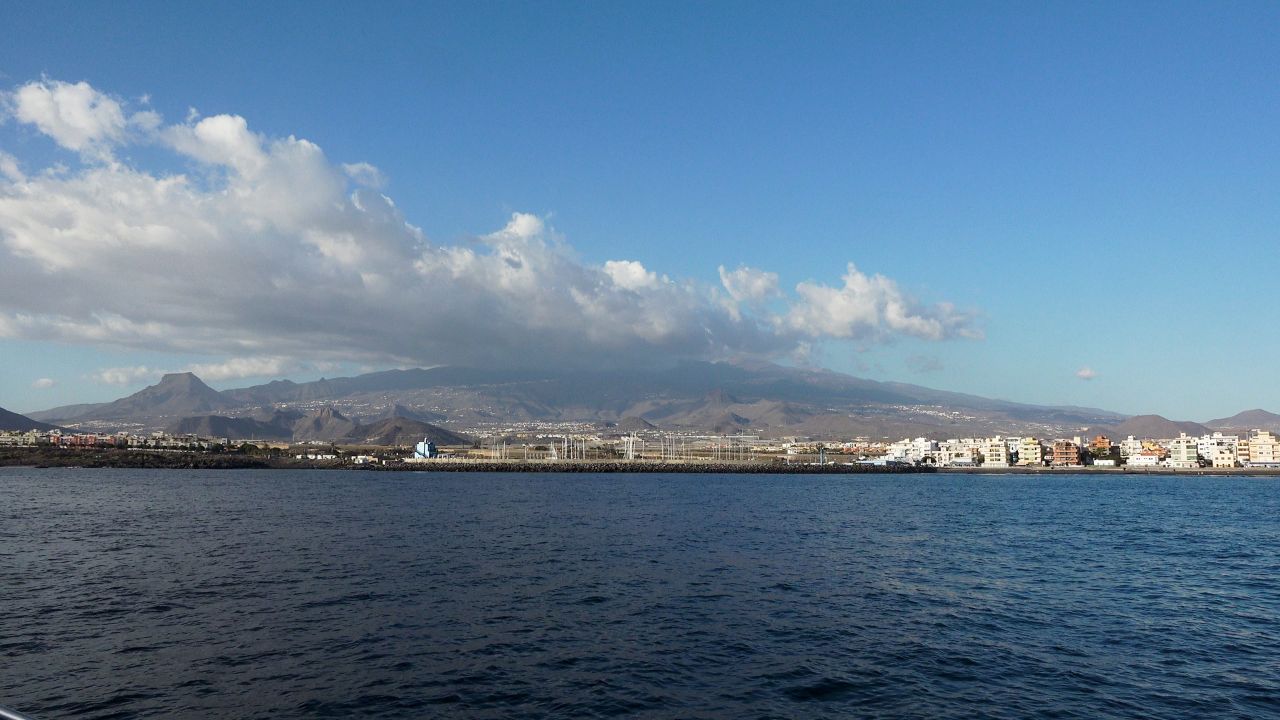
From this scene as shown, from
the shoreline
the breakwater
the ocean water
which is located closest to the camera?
the ocean water

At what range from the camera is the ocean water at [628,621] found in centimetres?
1819

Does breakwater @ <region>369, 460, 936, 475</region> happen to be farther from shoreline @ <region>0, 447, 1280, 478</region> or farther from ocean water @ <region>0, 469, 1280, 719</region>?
ocean water @ <region>0, 469, 1280, 719</region>

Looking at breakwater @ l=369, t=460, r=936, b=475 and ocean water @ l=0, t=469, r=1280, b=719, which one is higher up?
ocean water @ l=0, t=469, r=1280, b=719

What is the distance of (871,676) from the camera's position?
786 inches

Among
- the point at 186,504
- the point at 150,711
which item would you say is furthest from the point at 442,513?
the point at 150,711

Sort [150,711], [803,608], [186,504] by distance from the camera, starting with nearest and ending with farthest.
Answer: [150,711], [803,608], [186,504]

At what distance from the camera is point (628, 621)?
25.3m

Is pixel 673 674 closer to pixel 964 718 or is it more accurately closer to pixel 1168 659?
pixel 964 718

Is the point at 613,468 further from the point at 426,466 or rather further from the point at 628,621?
the point at 628,621

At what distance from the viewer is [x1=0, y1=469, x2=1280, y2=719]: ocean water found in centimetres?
1819

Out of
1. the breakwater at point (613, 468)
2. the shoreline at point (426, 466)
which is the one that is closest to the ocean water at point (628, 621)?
the breakwater at point (613, 468)

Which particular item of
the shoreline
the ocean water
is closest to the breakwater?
the shoreline

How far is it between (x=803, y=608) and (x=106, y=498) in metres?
79.8

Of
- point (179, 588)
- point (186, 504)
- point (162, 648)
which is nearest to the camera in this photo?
point (162, 648)
